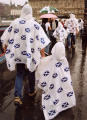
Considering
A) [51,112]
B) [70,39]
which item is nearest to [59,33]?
[70,39]

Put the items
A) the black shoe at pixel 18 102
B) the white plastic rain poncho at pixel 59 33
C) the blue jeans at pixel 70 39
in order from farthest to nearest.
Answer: the blue jeans at pixel 70 39
the white plastic rain poncho at pixel 59 33
the black shoe at pixel 18 102

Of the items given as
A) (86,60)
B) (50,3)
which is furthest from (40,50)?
(50,3)

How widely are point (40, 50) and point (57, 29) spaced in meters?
7.00

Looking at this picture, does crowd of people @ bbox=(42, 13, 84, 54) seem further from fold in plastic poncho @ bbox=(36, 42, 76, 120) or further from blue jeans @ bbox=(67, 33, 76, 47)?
fold in plastic poncho @ bbox=(36, 42, 76, 120)

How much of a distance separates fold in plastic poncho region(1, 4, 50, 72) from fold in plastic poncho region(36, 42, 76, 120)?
0.31m

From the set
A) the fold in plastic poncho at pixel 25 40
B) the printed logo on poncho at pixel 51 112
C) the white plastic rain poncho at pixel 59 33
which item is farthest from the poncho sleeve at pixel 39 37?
the white plastic rain poncho at pixel 59 33

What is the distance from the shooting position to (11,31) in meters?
4.52

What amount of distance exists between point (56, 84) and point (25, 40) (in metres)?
0.94

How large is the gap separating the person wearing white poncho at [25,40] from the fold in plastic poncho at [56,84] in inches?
12.0

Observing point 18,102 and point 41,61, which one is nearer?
point 41,61

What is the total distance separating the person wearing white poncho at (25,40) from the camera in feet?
14.5

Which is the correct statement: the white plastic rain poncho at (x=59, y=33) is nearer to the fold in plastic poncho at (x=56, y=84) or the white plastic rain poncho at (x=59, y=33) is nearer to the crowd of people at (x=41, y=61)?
the crowd of people at (x=41, y=61)

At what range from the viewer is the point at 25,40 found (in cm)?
447

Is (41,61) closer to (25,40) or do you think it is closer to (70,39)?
(25,40)
